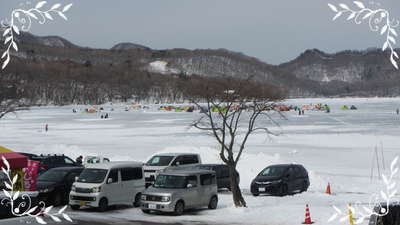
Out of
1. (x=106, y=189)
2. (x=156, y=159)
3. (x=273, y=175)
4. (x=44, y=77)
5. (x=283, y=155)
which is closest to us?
(x=106, y=189)

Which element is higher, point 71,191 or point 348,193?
point 71,191

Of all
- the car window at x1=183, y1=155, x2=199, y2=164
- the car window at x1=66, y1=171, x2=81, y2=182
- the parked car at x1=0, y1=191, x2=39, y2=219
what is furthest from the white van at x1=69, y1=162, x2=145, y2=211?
the parked car at x1=0, y1=191, x2=39, y2=219

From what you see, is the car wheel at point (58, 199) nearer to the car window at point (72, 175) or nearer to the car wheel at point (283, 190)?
the car window at point (72, 175)

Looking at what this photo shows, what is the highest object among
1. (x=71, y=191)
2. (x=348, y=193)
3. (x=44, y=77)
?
(x=44, y=77)

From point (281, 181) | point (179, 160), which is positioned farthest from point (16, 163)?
point (179, 160)

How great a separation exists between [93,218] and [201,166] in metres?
8.26

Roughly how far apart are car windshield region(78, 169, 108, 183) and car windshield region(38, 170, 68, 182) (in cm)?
145

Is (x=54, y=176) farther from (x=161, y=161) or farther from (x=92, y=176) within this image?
(x=161, y=161)

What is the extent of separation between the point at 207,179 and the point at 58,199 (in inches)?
207

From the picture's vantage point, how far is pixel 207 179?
18625 mm

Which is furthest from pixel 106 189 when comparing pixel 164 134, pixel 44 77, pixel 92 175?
pixel 44 77

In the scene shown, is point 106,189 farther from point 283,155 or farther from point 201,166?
point 283,155

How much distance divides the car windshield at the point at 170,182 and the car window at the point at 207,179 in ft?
2.59

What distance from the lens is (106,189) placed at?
58.6ft
